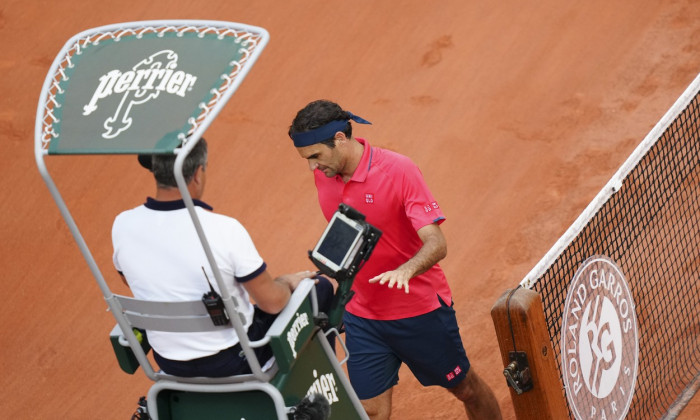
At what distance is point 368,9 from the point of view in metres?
10.2

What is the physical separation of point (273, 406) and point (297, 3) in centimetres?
679

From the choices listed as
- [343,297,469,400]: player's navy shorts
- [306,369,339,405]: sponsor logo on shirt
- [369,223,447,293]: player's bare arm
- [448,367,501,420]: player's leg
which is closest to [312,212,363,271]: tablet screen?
[369,223,447,293]: player's bare arm

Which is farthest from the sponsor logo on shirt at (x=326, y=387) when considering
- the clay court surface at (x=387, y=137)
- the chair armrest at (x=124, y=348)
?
the clay court surface at (x=387, y=137)

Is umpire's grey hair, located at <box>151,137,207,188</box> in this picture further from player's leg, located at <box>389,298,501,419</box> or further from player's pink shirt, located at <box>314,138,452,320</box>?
player's leg, located at <box>389,298,501,419</box>

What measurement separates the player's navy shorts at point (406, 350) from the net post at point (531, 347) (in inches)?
37.4

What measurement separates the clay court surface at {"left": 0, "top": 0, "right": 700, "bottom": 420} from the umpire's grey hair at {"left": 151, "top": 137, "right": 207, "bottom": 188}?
10.2 ft

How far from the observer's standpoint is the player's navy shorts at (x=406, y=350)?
5309 millimetres

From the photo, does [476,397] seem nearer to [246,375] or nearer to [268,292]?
[246,375]

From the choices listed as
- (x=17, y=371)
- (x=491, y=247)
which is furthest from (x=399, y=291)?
(x=17, y=371)

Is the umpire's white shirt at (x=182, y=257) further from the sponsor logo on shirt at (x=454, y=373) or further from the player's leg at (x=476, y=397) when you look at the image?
the player's leg at (x=476, y=397)

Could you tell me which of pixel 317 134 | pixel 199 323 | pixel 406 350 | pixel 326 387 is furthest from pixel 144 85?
pixel 406 350

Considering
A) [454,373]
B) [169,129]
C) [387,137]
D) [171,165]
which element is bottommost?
[387,137]

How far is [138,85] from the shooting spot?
378cm

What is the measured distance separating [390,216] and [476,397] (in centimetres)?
119
